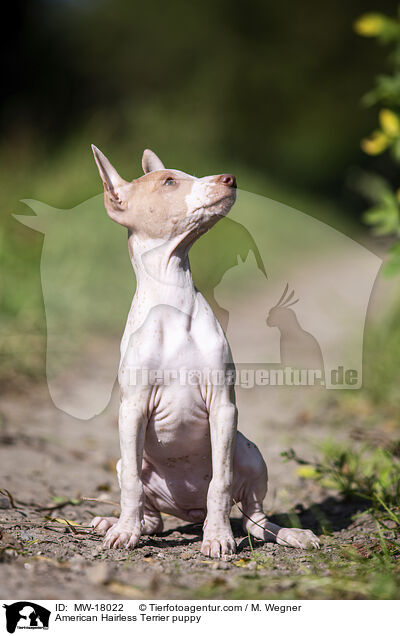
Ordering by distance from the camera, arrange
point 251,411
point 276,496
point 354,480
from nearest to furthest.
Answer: point 354,480, point 276,496, point 251,411

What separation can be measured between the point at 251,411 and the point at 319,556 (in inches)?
104

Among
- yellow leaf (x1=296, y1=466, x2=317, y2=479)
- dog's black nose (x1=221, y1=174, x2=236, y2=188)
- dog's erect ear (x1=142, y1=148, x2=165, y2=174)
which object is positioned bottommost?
yellow leaf (x1=296, y1=466, x2=317, y2=479)

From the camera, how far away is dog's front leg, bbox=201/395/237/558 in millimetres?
2420

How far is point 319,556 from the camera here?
2.44 m

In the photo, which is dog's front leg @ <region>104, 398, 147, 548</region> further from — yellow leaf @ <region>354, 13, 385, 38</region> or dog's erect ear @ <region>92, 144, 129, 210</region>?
yellow leaf @ <region>354, 13, 385, 38</region>

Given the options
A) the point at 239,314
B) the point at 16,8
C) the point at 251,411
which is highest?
the point at 16,8

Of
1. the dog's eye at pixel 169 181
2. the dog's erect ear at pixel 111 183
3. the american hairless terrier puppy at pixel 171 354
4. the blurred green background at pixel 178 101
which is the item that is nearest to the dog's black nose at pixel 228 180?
the american hairless terrier puppy at pixel 171 354

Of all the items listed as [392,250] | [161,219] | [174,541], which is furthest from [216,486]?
[392,250]

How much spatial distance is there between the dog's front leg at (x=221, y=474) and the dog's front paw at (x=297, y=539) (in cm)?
29

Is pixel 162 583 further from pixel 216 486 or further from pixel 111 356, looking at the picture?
pixel 111 356
